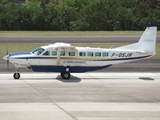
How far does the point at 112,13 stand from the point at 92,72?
123 ft

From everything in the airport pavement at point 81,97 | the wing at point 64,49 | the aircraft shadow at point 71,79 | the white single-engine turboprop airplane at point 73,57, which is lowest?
the aircraft shadow at point 71,79

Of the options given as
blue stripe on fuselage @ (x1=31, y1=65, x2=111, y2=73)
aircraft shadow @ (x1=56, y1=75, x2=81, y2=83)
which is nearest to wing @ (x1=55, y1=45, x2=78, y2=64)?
blue stripe on fuselage @ (x1=31, y1=65, x2=111, y2=73)

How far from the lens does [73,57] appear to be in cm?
2923

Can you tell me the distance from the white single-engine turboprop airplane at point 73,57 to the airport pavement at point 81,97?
65cm

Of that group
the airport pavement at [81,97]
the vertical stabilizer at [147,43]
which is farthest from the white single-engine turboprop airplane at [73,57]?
the airport pavement at [81,97]

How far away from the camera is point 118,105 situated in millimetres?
21188

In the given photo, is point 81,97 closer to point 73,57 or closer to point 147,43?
point 73,57

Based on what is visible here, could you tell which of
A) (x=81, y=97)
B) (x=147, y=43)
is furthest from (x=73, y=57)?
(x=81, y=97)

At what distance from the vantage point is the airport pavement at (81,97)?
1905cm

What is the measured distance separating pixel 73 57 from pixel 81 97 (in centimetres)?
648

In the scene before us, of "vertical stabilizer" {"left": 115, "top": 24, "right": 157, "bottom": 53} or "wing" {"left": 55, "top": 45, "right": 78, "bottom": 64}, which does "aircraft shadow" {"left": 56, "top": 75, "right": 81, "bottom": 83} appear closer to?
"wing" {"left": 55, "top": 45, "right": 78, "bottom": 64}

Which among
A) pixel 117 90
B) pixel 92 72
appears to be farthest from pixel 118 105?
pixel 92 72

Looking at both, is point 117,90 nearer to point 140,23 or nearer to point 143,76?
point 143,76

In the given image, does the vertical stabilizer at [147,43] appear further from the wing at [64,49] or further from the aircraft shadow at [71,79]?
the aircraft shadow at [71,79]
